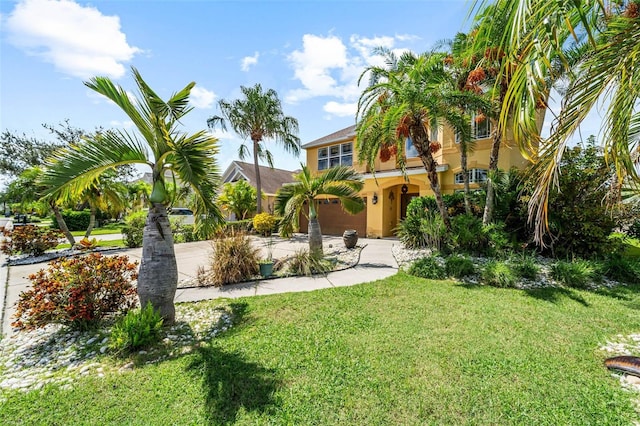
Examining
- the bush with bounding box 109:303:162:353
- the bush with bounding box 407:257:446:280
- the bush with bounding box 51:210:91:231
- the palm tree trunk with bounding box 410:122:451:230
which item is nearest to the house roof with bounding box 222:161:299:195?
the bush with bounding box 51:210:91:231

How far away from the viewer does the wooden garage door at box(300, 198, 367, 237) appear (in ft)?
Result: 57.9

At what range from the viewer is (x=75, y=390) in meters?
3.15

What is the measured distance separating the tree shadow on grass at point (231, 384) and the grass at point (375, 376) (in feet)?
0.05

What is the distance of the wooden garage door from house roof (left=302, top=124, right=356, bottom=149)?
4251 millimetres

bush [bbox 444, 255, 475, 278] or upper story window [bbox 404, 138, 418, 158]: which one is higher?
upper story window [bbox 404, 138, 418, 158]

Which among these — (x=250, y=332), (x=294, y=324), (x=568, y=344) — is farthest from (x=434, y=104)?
(x=250, y=332)

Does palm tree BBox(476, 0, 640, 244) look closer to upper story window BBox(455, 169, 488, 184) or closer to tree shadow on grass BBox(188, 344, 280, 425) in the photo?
tree shadow on grass BBox(188, 344, 280, 425)

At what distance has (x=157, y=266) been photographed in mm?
4465

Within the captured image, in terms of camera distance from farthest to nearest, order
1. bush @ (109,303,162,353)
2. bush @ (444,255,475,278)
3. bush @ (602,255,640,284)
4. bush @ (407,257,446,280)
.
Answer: bush @ (407,257,446,280), bush @ (444,255,475,278), bush @ (602,255,640,284), bush @ (109,303,162,353)

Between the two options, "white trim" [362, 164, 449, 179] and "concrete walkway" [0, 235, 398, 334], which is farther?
"white trim" [362, 164, 449, 179]

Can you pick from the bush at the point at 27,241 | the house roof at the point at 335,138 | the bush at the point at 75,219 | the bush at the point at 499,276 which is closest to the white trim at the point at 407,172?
the house roof at the point at 335,138

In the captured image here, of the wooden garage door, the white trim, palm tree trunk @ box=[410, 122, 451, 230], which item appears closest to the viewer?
palm tree trunk @ box=[410, 122, 451, 230]

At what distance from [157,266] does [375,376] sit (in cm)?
376

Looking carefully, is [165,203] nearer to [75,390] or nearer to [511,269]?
[75,390]
